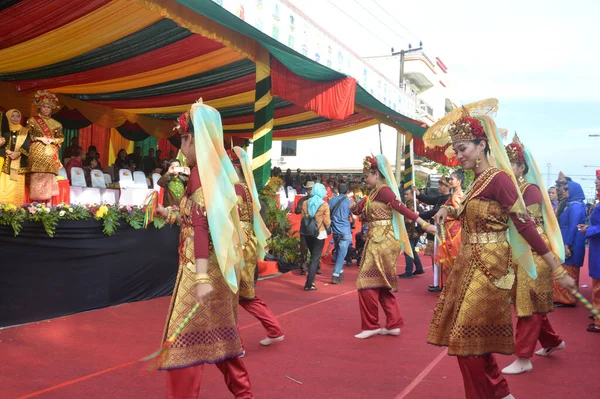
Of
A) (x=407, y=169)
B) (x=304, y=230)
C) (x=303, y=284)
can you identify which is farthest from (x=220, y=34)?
(x=407, y=169)

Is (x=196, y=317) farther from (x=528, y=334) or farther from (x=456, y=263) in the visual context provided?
(x=528, y=334)

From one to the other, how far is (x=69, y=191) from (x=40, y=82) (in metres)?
3.30

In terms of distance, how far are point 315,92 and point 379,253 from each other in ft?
10.9

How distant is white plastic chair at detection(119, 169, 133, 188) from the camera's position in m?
10.8

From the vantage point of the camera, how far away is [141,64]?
355 inches

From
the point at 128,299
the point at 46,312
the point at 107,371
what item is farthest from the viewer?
the point at 128,299

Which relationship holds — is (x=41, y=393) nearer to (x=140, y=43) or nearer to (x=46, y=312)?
(x=46, y=312)

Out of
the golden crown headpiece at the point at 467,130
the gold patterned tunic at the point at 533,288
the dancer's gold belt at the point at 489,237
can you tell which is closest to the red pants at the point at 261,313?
the gold patterned tunic at the point at 533,288

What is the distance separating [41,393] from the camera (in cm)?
361

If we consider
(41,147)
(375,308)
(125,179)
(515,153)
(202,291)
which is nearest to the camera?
(202,291)

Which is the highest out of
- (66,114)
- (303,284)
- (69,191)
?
(66,114)

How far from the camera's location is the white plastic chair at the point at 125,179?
35.4 ft

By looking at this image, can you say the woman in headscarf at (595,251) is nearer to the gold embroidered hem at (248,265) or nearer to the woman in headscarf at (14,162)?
the gold embroidered hem at (248,265)

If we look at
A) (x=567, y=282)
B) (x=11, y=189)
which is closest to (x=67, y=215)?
(x=11, y=189)
